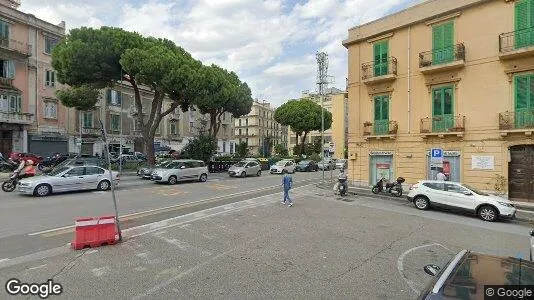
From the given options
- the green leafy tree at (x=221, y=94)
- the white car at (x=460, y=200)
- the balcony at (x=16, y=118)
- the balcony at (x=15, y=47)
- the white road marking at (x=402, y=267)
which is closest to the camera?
the white road marking at (x=402, y=267)

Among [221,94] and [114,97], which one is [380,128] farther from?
[114,97]

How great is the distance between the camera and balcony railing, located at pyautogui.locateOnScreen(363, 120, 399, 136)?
2102cm

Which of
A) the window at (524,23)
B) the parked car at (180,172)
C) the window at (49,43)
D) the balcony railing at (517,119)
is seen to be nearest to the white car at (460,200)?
the balcony railing at (517,119)

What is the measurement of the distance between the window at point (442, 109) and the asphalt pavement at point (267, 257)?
292 inches

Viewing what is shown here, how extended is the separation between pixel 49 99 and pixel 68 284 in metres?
36.4

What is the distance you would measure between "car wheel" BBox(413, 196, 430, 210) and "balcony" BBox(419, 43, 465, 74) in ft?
25.5

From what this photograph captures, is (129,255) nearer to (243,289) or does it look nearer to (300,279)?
(243,289)

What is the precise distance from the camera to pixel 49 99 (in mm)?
35594

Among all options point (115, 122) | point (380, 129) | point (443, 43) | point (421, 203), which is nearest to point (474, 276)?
point (421, 203)

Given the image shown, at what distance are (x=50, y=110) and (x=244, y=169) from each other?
22.0 meters

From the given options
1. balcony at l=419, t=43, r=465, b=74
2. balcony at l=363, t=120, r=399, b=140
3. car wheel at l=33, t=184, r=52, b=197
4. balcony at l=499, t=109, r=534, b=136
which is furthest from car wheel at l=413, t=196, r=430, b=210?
car wheel at l=33, t=184, r=52, b=197

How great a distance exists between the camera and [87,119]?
133ft

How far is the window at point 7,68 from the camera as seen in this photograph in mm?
31719

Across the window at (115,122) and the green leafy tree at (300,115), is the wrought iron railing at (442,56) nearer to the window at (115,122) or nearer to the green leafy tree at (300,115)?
the window at (115,122)
